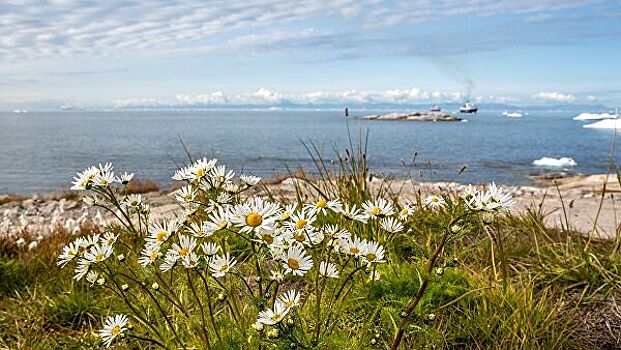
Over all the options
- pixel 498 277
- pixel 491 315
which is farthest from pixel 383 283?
pixel 498 277

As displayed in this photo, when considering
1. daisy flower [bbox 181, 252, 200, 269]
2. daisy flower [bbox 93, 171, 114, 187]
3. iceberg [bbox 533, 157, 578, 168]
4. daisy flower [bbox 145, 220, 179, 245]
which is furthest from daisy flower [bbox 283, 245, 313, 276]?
iceberg [bbox 533, 157, 578, 168]

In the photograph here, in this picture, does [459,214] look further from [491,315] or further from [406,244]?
[406,244]

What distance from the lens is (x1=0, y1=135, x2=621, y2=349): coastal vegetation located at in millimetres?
1970

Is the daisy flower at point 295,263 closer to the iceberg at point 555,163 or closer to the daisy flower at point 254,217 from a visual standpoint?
the daisy flower at point 254,217

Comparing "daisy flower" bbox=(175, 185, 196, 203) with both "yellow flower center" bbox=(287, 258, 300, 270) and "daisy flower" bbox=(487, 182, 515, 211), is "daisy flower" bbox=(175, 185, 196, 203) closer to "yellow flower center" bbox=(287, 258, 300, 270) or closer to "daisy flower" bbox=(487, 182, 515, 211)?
"yellow flower center" bbox=(287, 258, 300, 270)

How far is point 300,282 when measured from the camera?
13.0ft

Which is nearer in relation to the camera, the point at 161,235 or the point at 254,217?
the point at 254,217

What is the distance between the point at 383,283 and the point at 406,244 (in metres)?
1.07

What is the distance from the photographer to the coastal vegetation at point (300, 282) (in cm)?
197

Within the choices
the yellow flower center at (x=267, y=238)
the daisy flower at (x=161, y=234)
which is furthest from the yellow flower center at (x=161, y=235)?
the yellow flower center at (x=267, y=238)

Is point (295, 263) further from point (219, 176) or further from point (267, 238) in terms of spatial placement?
point (219, 176)

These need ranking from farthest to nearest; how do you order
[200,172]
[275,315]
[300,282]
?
[300,282], [200,172], [275,315]

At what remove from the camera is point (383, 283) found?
129 inches

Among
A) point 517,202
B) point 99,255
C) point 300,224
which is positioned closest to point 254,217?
point 300,224
